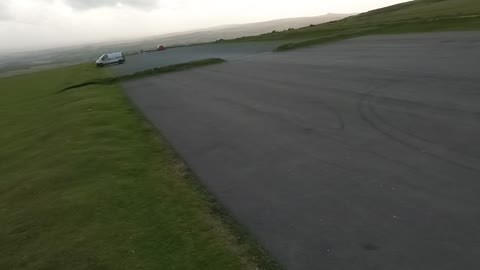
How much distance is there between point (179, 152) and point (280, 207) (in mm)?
4777

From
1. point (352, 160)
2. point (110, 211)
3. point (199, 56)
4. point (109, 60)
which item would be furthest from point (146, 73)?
point (352, 160)

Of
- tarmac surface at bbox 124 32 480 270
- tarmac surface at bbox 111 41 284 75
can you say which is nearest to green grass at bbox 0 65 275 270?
tarmac surface at bbox 124 32 480 270

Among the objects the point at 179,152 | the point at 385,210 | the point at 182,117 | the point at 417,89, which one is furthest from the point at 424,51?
the point at 385,210

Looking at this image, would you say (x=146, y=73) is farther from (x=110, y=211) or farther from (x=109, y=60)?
(x=110, y=211)

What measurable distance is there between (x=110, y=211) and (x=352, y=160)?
5040mm

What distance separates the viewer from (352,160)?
8.32m

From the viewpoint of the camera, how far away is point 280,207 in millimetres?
6785

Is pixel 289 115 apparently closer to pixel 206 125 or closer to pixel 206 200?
→ pixel 206 125

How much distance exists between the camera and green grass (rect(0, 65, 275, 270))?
228 inches

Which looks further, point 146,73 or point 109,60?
point 109,60

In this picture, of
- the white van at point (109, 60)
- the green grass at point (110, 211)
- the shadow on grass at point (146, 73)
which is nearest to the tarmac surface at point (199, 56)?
the shadow on grass at point (146, 73)

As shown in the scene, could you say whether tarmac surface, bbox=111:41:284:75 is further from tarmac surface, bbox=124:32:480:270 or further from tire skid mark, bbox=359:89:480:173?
tire skid mark, bbox=359:89:480:173

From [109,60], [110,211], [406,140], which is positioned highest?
[406,140]

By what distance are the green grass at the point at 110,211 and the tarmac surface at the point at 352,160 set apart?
54 centimetres
